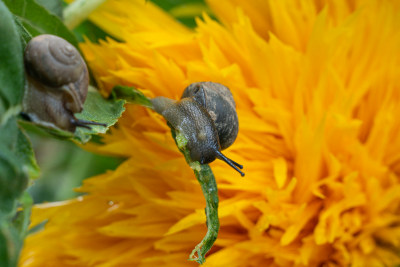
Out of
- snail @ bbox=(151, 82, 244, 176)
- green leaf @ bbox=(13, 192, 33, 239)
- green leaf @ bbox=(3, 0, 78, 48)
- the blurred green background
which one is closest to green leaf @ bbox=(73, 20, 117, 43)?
the blurred green background

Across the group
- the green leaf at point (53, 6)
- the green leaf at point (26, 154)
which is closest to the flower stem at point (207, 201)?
the green leaf at point (26, 154)

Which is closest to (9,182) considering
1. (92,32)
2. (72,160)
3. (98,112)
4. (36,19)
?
(98,112)

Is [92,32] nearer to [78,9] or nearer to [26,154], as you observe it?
[78,9]

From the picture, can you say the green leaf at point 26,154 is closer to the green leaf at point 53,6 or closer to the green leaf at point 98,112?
the green leaf at point 98,112

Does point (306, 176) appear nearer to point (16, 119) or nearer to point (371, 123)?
point (371, 123)

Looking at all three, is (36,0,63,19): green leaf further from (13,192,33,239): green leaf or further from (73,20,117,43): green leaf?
(13,192,33,239): green leaf
